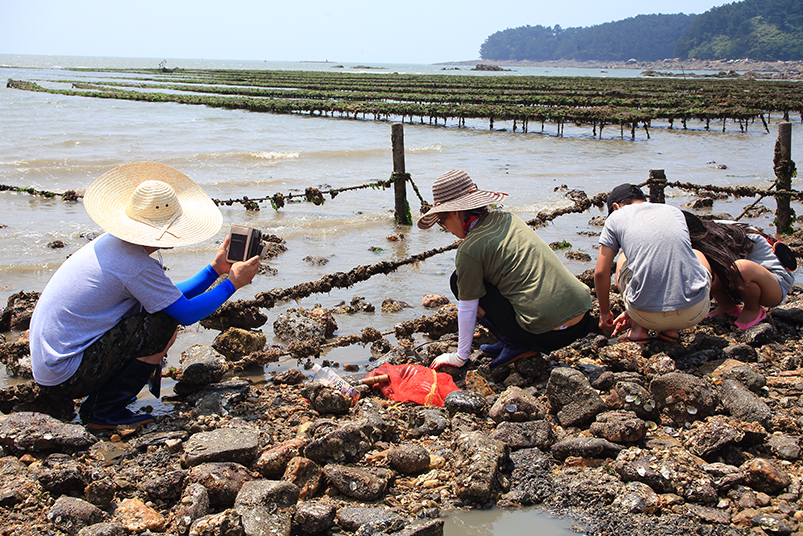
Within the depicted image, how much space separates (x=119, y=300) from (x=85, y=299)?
0.53ft

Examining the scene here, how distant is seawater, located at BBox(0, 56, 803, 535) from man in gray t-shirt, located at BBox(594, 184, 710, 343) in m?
1.78

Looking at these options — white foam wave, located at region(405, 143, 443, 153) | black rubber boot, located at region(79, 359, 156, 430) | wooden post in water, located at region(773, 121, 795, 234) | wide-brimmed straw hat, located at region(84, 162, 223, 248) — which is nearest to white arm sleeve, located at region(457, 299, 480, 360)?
wide-brimmed straw hat, located at region(84, 162, 223, 248)

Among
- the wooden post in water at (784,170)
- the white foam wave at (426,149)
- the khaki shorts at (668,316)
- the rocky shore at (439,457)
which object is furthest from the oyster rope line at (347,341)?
the white foam wave at (426,149)

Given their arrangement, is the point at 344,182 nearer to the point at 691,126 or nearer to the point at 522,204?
the point at 522,204

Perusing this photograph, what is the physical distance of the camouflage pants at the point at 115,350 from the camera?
2.88 meters

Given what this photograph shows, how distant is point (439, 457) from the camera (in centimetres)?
272

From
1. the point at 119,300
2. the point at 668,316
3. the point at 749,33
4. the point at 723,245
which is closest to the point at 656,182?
the point at 723,245

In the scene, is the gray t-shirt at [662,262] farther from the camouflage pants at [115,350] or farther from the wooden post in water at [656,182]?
the wooden post in water at [656,182]

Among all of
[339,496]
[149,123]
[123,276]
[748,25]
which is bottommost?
[339,496]

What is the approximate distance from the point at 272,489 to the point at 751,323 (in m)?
3.56

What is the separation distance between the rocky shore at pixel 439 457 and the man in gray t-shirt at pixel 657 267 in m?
0.29

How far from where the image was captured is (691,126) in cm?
2894

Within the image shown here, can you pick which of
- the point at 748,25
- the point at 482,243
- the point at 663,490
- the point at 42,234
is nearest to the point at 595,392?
the point at 663,490

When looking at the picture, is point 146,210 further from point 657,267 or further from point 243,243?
point 657,267
